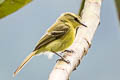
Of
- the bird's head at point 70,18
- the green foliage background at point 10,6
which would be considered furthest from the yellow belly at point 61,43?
the green foliage background at point 10,6

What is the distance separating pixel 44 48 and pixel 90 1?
120cm

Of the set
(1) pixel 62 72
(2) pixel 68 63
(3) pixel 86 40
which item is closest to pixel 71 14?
(3) pixel 86 40

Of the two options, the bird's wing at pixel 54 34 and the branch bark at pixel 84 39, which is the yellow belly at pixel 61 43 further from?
the branch bark at pixel 84 39

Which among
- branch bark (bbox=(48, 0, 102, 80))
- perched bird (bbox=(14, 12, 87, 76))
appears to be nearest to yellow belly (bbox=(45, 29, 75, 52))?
perched bird (bbox=(14, 12, 87, 76))

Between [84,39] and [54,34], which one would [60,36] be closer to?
[54,34]

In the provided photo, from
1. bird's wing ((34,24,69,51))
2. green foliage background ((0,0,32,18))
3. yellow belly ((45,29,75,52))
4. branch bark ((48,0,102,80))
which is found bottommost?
yellow belly ((45,29,75,52))

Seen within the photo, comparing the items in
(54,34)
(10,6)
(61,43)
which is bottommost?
(61,43)

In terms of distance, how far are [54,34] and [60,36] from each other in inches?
6.1

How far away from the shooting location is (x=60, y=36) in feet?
12.5

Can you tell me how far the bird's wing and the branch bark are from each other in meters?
1.13

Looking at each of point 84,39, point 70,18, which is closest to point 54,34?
point 70,18

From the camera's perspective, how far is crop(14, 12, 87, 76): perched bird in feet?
11.6

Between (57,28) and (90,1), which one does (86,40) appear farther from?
(57,28)

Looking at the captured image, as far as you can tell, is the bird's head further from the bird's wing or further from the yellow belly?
the yellow belly
